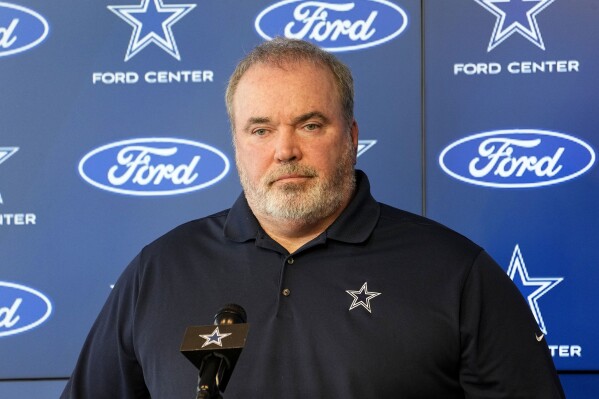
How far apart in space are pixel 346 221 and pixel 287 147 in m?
0.21

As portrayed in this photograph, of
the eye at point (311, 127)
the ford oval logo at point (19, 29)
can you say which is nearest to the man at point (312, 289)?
the eye at point (311, 127)

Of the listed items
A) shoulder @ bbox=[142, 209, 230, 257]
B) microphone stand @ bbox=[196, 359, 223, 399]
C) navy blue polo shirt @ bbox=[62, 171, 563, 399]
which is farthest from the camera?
shoulder @ bbox=[142, 209, 230, 257]

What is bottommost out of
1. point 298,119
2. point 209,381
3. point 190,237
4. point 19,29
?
point 209,381

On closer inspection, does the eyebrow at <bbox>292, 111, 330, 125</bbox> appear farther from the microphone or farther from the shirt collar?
the microphone

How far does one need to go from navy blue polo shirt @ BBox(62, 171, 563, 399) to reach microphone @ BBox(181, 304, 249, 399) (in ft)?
1.48

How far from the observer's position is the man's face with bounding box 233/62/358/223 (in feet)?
6.08

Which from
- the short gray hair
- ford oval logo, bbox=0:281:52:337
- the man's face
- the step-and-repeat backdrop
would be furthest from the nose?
ford oval logo, bbox=0:281:52:337

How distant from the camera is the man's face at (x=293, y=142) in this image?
1.85m

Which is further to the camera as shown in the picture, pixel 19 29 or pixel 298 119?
pixel 19 29

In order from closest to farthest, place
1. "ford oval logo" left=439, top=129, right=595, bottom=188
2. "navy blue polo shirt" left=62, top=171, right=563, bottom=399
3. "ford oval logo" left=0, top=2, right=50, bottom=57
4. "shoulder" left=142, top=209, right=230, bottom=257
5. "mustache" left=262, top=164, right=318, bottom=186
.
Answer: "navy blue polo shirt" left=62, top=171, right=563, bottom=399 < "mustache" left=262, top=164, right=318, bottom=186 < "shoulder" left=142, top=209, right=230, bottom=257 < "ford oval logo" left=439, top=129, right=595, bottom=188 < "ford oval logo" left=0, top=2, right=50, bottom=57

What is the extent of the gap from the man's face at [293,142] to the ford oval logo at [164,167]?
0.68 meters

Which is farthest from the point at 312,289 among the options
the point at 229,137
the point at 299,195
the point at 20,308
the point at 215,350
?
the point at 20,308

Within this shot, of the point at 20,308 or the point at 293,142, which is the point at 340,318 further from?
the point at 20,308

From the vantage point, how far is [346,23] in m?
2.58
